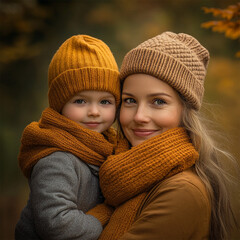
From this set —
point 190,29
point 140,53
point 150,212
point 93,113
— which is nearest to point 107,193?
point 150,212

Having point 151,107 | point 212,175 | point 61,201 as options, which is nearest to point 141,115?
point 151,107

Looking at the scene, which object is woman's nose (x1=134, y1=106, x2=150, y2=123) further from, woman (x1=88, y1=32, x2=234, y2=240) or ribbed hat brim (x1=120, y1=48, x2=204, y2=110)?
ribbed hat brim (x1=120, y1=48, x2=204, y2=110)

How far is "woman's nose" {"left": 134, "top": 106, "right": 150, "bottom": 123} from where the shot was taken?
2.20 metres

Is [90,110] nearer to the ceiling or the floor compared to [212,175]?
nearer to the ceiling

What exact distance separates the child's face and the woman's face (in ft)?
0.65

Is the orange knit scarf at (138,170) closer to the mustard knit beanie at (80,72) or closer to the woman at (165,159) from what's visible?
the woman at (165,159)

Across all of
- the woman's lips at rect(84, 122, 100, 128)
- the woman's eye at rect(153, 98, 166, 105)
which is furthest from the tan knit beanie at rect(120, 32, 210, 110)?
the woman's lips at rect(84, 122, 100, 128)

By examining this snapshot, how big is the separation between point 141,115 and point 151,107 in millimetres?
93

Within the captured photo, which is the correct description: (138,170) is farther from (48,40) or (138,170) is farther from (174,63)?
(48,40)

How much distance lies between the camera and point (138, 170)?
6.79 ft

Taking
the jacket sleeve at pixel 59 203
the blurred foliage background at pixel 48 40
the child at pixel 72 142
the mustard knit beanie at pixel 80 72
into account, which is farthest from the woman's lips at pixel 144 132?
the blurred foliage background at pixel 48 40

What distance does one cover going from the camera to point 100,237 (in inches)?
82.9

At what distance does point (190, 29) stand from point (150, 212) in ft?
13.4

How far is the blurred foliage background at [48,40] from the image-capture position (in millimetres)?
5234
